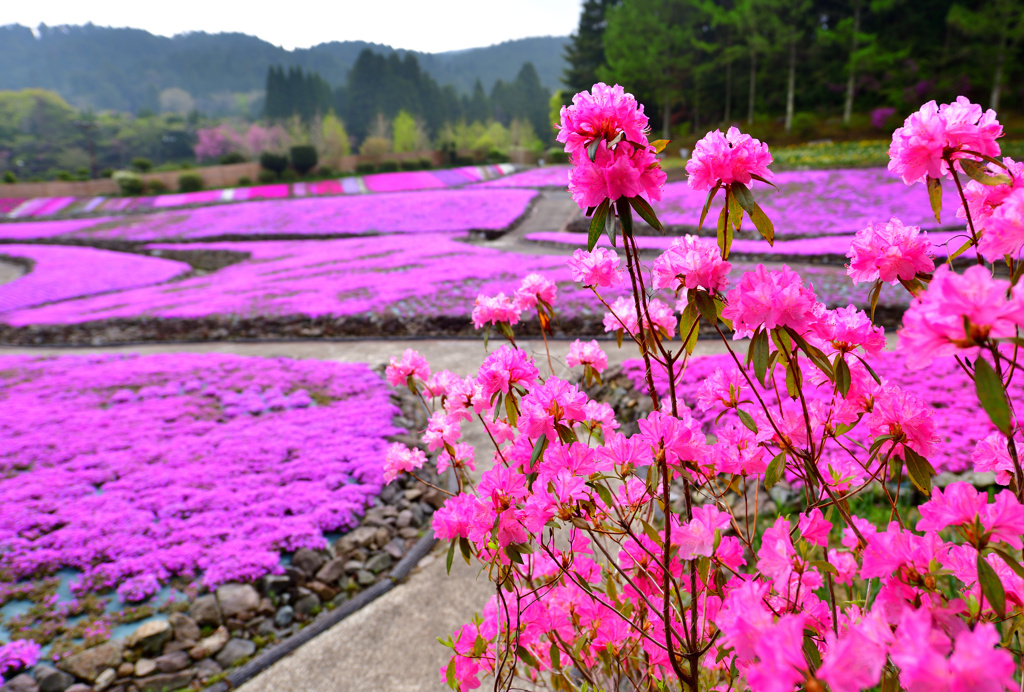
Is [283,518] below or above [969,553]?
below

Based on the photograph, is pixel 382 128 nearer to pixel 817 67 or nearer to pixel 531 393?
pixel 817 67

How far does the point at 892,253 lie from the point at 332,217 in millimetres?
25910

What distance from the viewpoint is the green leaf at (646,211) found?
3.29 ft

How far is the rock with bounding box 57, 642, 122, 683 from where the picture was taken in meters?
2.77

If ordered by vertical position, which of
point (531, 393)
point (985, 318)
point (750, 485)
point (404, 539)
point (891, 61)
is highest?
point (891, 61)

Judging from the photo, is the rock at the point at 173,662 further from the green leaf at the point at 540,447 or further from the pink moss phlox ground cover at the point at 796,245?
the pink moss phlox ground cover at the point at 796,245

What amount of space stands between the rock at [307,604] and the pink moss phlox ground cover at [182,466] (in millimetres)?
349

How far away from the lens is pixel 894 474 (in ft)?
4.44

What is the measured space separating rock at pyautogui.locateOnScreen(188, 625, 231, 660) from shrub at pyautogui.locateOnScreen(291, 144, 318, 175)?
4157 centimetres

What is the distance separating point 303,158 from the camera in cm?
3869

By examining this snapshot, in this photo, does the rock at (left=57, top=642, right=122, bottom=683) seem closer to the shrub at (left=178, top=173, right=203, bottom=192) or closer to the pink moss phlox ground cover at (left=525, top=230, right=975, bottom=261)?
the pink moss phlox ground cover at (left=525, top=230, right=975, bottom=261)

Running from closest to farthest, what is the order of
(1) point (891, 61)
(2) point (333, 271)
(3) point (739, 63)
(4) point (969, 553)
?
(4) point (969, 553) < (2) point (333, 271) < (1) point (891, 61) < (3) point (739, 63)

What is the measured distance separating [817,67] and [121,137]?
262 feet

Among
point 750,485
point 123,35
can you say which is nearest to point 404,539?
point 750,485
